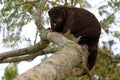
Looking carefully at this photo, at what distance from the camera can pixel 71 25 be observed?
450 centimetres

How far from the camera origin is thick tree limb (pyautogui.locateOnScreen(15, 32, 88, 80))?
212cm

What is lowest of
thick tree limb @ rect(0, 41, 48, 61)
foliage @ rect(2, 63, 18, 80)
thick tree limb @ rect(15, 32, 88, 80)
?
foliage @ rect(2, 63, 18, 80)

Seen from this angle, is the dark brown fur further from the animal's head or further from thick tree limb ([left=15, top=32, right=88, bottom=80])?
thick tree limb ([left=15, top=32, right=88, bottom=80])

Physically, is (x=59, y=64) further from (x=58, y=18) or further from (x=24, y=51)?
(x=58, y=18)

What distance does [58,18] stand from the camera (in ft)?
16.0

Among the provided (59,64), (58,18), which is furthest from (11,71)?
(59,64)

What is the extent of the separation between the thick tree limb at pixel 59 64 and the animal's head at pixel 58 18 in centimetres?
100

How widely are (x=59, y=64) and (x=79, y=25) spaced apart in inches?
76.8

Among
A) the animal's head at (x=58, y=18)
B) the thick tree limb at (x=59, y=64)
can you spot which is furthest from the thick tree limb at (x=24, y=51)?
the thick tree limb at (x=59, y=64)

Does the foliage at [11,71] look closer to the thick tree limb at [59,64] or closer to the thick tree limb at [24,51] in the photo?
the thick tree limb at [24,51]

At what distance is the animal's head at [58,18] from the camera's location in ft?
15.3

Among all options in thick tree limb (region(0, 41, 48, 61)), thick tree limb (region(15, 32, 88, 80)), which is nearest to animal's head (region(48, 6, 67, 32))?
thick tree limb (region(0, 41, 48, 61))

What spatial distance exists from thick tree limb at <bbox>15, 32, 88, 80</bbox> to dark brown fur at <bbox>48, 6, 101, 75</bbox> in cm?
72

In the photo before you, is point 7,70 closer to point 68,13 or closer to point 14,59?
point 14,59
